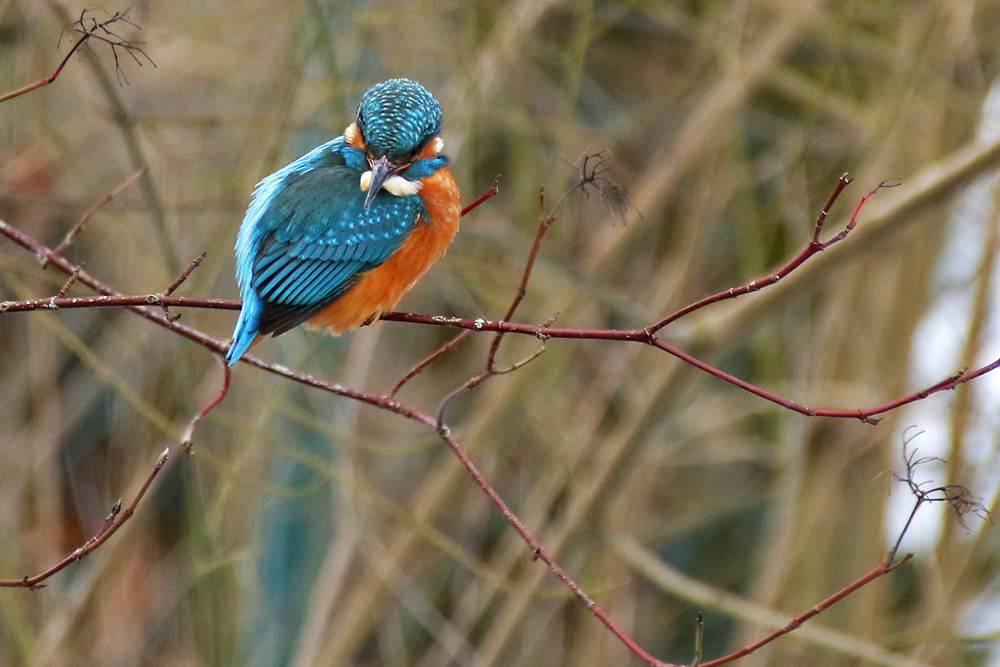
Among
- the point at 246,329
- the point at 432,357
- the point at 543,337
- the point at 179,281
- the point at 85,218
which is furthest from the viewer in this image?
the point at 246,329

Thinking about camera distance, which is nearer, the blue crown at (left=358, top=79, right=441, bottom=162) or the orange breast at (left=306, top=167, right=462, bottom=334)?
the blue crown at (left=358, top=79, right=441, bottom=162)

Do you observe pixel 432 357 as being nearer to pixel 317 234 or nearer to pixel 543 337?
pixel 543 337

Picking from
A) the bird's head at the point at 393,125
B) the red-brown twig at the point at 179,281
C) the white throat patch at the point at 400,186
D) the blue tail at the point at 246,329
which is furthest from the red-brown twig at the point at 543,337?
the white throat patch at the point at 400,186

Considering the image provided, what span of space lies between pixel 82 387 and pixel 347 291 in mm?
3578

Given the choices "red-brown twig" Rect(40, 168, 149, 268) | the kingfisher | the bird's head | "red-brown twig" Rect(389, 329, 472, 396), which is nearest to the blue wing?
the kingfisher

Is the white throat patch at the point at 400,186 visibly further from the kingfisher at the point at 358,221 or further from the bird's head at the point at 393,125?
the bird's head at the point at 393,125

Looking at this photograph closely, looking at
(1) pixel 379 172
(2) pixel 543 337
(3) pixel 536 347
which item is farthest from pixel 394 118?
(3) pixel 536 347

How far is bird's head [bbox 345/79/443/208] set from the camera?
2832 millimetres

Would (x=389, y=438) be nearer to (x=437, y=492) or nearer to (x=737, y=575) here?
(x=437, y=492)

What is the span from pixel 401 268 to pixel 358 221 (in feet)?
0.62

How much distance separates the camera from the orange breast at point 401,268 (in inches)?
121

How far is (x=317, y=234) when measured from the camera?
121 inches

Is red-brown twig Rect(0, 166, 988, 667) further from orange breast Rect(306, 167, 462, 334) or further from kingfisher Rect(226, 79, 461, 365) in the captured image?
orange breast Rect(306, 167, 462, 334)

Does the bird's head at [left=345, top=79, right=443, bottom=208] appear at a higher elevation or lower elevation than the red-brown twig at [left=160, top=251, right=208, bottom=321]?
higher
